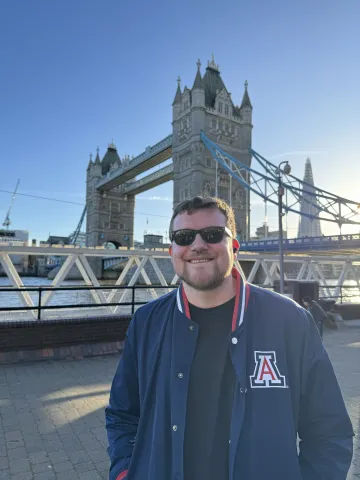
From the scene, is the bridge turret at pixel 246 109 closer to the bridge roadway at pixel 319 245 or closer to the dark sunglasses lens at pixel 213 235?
the bridge roadway at pixel 319 245

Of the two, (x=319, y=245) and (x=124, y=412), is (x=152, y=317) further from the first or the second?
(x=319, y=245)

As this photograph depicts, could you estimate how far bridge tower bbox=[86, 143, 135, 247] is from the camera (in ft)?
241

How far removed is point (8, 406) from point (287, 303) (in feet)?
12.8

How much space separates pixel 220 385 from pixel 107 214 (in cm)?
7661

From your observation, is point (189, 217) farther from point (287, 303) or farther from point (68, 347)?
point (68, 347)

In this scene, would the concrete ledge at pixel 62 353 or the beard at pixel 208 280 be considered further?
the concrete ledge at pixel 62 353

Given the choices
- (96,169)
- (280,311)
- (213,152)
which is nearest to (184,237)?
(280,311)

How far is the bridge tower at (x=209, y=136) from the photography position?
160 ft

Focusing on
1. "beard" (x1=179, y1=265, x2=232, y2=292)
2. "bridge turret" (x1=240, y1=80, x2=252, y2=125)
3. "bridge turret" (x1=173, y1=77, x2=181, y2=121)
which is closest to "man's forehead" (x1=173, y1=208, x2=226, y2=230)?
"beard" (x1=179, y1=265, x2=232, y2=292)

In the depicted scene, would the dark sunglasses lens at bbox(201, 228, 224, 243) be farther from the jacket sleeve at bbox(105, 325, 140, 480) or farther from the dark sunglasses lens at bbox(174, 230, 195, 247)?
the jacket sleeve at bbox(105, 325, 140, 480)

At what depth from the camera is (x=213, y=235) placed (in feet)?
5.21

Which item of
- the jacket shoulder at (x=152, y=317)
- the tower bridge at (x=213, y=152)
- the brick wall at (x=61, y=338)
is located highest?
the tower bridge at (x=213, y=152)

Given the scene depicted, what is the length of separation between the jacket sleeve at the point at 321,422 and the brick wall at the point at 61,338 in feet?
18.3

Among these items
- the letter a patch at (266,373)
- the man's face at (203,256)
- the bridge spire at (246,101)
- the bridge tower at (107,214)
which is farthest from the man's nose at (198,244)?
the bridge tower at (107,214)
